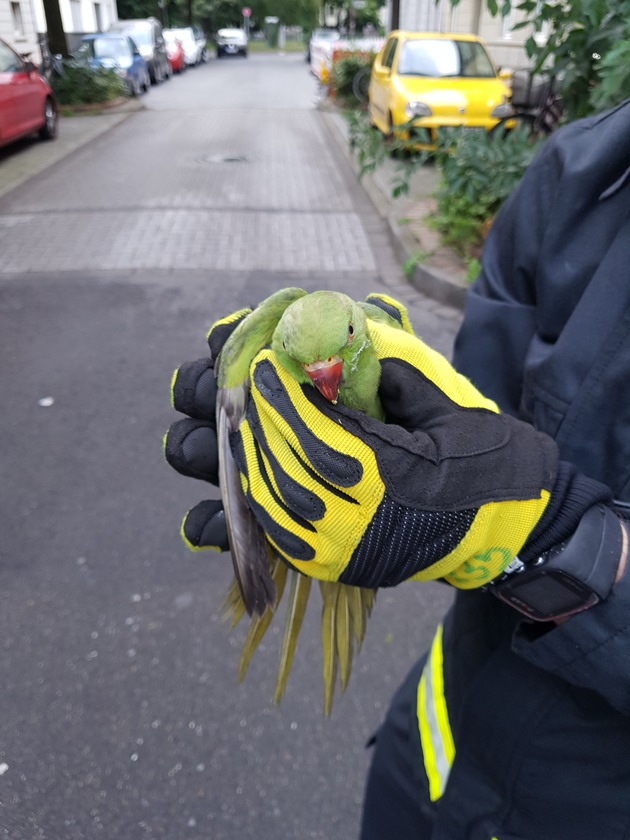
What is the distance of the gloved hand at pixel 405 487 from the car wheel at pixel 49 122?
1477 cm

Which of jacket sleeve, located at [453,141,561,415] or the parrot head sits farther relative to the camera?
jacket sleeve, located at [453,141,561,415]

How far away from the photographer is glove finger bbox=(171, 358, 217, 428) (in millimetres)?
1750

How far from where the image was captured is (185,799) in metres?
2.46

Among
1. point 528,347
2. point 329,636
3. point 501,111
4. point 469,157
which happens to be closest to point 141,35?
point 501,111

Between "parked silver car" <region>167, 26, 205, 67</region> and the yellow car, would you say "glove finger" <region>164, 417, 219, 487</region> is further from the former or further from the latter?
"parked silver car" <region>167, 26, 205, 67</region>

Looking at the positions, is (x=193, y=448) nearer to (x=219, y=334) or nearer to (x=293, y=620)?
(x=219, y=334)

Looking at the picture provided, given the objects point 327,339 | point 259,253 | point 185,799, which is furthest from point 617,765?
point 259,253

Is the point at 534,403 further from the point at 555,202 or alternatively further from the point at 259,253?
the point at 259,253

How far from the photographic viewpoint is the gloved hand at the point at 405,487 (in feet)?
4.02

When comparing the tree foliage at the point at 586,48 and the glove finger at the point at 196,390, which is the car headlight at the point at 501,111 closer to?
the tree foliage at the point at 586,48

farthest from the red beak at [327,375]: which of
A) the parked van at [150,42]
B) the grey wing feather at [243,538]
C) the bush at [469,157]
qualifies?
the parked van at [150,42]

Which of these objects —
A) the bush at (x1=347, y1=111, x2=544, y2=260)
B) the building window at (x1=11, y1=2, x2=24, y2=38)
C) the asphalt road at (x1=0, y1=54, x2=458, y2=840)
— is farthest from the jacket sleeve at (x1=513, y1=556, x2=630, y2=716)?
the building window at (x1=11, y1=2, x2=24, y2=38)

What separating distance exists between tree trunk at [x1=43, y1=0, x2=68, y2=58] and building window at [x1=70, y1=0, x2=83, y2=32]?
60.2ft

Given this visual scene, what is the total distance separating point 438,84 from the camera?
469 inches
